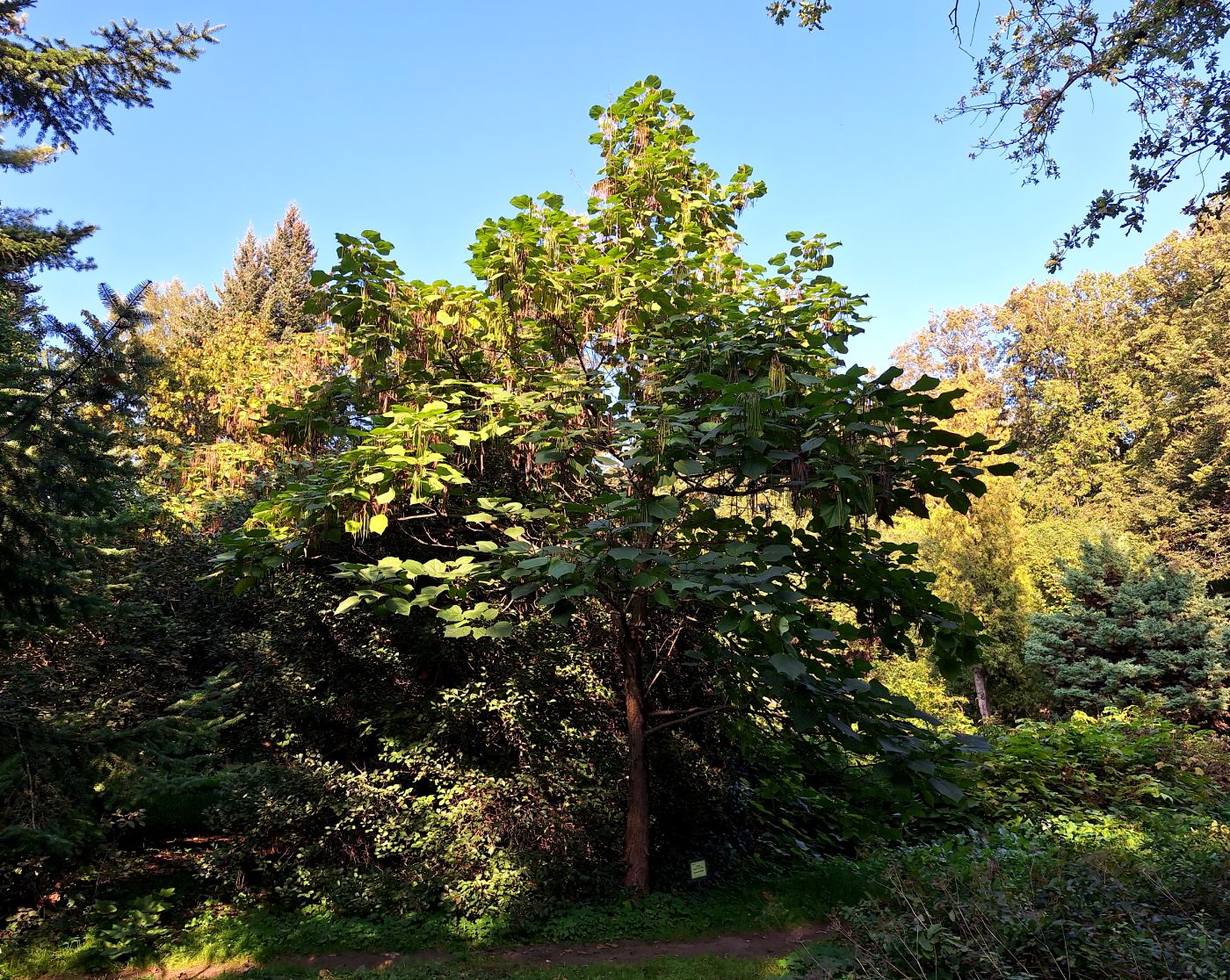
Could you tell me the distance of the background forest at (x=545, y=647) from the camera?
352cm

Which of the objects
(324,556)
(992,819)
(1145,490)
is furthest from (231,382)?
(1145,490)

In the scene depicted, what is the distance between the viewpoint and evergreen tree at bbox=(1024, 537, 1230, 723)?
34.8ft

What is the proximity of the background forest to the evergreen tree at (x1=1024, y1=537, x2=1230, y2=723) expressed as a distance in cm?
277

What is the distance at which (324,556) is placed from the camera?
21.4 ft

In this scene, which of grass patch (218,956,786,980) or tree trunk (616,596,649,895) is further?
tree trunk (616,596,649,895)

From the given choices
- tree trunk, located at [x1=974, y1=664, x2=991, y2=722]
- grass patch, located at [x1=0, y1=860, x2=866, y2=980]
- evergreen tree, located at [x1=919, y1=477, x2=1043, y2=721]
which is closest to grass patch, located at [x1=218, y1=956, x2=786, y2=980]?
grass patch, located at [x1=0, y1=860, x2=866, y2=980]

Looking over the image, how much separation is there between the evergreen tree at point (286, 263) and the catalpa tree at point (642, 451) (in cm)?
2592

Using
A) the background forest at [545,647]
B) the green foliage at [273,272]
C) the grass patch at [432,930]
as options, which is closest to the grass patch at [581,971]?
the grass patch at [432,930]

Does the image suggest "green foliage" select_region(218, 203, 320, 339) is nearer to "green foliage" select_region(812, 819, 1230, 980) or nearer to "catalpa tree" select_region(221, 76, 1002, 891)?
"catalpa tree" select_region(221, 76, 1002, 891)

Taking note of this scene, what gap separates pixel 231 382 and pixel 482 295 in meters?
11.3

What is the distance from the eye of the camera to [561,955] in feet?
16.4

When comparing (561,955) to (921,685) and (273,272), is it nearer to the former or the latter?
(921,685)

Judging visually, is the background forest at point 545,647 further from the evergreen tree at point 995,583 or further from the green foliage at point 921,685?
the evergreen tree at point 995,583

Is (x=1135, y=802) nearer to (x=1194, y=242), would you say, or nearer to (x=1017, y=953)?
(x=1017, y=953)
